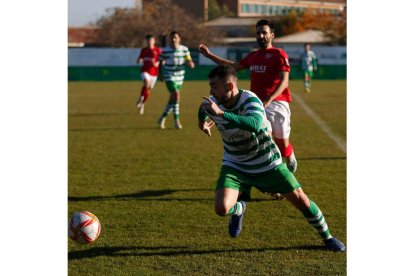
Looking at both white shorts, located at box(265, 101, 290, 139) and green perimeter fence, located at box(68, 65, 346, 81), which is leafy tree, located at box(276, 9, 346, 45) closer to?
green perimeter fence, located at box(68, 65, 346, 81)

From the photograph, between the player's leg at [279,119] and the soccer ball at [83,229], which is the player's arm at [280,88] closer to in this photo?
the player's leg at [279,119]

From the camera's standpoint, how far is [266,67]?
8.78 meters

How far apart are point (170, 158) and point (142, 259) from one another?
19.3ft

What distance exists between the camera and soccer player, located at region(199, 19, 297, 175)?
851cm

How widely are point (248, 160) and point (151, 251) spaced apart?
1163mm

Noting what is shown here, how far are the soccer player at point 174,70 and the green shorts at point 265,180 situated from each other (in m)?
9.80

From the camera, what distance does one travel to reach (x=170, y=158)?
39.7 ft

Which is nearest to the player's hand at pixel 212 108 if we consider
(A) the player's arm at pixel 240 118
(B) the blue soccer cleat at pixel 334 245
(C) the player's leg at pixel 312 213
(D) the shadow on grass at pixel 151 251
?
(A) the player's arm at pixel 240 118

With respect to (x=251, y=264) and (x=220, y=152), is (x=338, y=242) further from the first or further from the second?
(x=220, y=152)

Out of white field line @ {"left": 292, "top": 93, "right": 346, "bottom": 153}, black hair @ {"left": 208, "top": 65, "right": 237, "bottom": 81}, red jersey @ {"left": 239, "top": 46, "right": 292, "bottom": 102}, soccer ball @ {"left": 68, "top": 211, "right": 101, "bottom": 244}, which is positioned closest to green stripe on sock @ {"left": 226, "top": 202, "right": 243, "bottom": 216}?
soccer ball @ {"left": 68, "top": 211, "right": 101, "bottom": 244}

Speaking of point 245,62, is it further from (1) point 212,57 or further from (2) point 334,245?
(2) point 334,245

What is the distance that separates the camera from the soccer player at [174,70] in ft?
53.3

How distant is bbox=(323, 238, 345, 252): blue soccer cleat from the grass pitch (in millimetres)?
93

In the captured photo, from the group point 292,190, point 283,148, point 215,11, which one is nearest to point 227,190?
point 292,190
